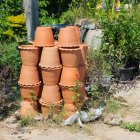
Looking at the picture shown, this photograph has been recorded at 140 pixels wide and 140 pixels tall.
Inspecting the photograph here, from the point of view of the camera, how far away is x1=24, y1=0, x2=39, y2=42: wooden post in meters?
7.59

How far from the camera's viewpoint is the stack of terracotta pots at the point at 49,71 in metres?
5.79

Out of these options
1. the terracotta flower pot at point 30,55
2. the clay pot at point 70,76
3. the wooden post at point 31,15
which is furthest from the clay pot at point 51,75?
the wooden post at point 31,15

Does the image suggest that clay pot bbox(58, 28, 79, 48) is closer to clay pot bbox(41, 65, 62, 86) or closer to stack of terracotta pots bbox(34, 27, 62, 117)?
stack of terracotta pots bbox(34, 27, 62, 117)

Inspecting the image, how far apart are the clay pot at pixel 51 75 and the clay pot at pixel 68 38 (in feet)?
1.19

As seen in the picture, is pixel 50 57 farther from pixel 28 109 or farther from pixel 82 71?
pixel 28 109

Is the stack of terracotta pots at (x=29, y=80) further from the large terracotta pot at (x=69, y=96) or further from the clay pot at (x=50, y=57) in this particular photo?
the large terracotta pot at (x=69, y=96)

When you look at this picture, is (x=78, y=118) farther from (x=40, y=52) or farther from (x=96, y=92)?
(x=40, y=52)

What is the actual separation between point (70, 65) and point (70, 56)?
155mm

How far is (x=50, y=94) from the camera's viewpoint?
19.3 ft

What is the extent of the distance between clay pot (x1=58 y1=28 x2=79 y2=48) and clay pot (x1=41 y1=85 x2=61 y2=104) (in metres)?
0.67

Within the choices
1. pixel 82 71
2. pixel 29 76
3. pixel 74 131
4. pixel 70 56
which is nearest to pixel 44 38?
pixel 70 56

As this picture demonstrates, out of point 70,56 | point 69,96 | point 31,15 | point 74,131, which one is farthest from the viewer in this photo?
point 31,15

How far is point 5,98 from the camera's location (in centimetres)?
643

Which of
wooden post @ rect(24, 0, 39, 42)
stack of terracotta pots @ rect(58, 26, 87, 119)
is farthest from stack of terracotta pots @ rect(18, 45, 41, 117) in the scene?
wooden post @ rect(24, 0, 39, 42)
